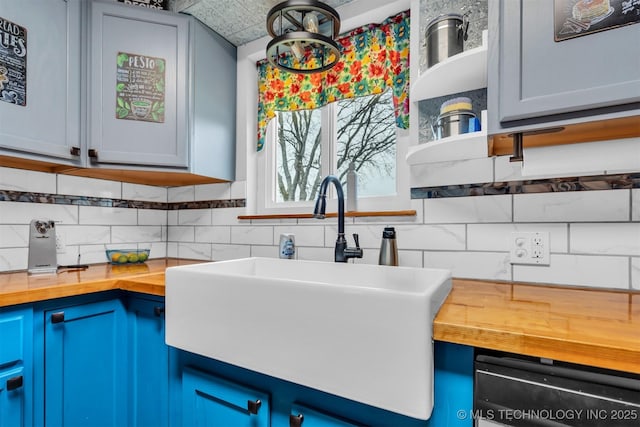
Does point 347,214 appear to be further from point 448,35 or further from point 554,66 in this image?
point 554,66

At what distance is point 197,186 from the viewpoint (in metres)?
2.03

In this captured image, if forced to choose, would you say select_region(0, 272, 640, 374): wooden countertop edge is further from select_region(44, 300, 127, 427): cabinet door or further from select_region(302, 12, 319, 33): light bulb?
select_region(44, 300, 127, 427): cabinet door

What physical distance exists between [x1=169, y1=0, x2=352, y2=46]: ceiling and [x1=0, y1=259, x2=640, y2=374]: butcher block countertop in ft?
4.20

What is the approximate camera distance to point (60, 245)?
5.38ft

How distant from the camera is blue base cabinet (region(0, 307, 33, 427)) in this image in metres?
1.02

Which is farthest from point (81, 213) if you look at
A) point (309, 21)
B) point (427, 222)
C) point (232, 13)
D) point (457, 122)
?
point (457, 122)

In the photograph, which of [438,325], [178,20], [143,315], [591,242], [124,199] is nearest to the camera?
[438,325]

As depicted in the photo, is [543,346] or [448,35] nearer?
[543,346]

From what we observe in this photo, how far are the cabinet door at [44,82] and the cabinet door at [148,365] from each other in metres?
0.73

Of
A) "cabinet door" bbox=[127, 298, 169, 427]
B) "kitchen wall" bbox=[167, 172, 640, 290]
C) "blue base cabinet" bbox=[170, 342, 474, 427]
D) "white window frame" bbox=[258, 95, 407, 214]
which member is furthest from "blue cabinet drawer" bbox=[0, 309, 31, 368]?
"white window frame" bbox=[258, 95, 407, 214]

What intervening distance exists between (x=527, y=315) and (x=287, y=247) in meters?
0.98

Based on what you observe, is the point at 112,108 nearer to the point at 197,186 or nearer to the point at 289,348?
the point at 197,186

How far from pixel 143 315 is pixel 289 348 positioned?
2.57 feet

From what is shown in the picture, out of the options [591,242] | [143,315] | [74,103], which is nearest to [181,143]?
[74,103]
